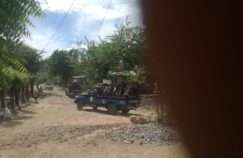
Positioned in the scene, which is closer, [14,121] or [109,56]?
[14,121]

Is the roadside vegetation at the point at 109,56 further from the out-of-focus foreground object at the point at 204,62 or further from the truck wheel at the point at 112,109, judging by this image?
the out-of-focus foreground object at the point at 204,62

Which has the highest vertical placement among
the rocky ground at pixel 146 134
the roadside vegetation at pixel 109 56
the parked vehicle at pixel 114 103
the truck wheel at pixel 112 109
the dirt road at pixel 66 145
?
the roadside vegetation at pixel 109 56

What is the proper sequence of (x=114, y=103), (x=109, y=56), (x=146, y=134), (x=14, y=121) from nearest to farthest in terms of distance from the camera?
1. (x=146, y=134)
2. (x=14, y=121)
3. (x=114, y=103)
4. (x=109, y=56)

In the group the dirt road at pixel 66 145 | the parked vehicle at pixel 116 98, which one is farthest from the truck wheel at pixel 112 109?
the dirt road at pixel 66 145

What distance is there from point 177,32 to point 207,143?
7.70 ft

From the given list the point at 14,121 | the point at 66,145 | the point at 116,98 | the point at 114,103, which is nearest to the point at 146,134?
the point at 66,145

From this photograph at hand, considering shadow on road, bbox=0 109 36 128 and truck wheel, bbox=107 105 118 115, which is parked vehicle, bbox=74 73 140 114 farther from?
shadow on road, bbox=0 109 36 128

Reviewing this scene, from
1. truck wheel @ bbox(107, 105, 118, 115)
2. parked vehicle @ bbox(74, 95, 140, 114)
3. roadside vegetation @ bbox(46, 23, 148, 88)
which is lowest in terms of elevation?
truck wheel @ bbox(107, 105, 118, 115)

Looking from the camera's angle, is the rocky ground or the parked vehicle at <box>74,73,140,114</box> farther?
the parked vehicle at <box>74,73,140,114</box>

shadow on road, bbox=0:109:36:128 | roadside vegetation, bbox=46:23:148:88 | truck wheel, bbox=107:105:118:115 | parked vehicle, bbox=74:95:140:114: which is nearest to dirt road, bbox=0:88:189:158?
shadow on road, bbox=0:109:36:128

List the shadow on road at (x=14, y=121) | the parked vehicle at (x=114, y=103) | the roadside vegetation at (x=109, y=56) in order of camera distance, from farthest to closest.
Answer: the roadside vegetation at (x=109, y=56) < the parked vehicle at (x=114, y=103) < the shadow on road at (x=14, y=121)

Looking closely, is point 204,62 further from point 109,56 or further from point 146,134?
point 109,56

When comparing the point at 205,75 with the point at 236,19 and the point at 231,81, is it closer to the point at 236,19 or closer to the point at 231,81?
the point at 231,81

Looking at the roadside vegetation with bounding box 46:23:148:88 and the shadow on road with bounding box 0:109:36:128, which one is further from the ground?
the roadside vegetation with bounding box 46:23:148:88
